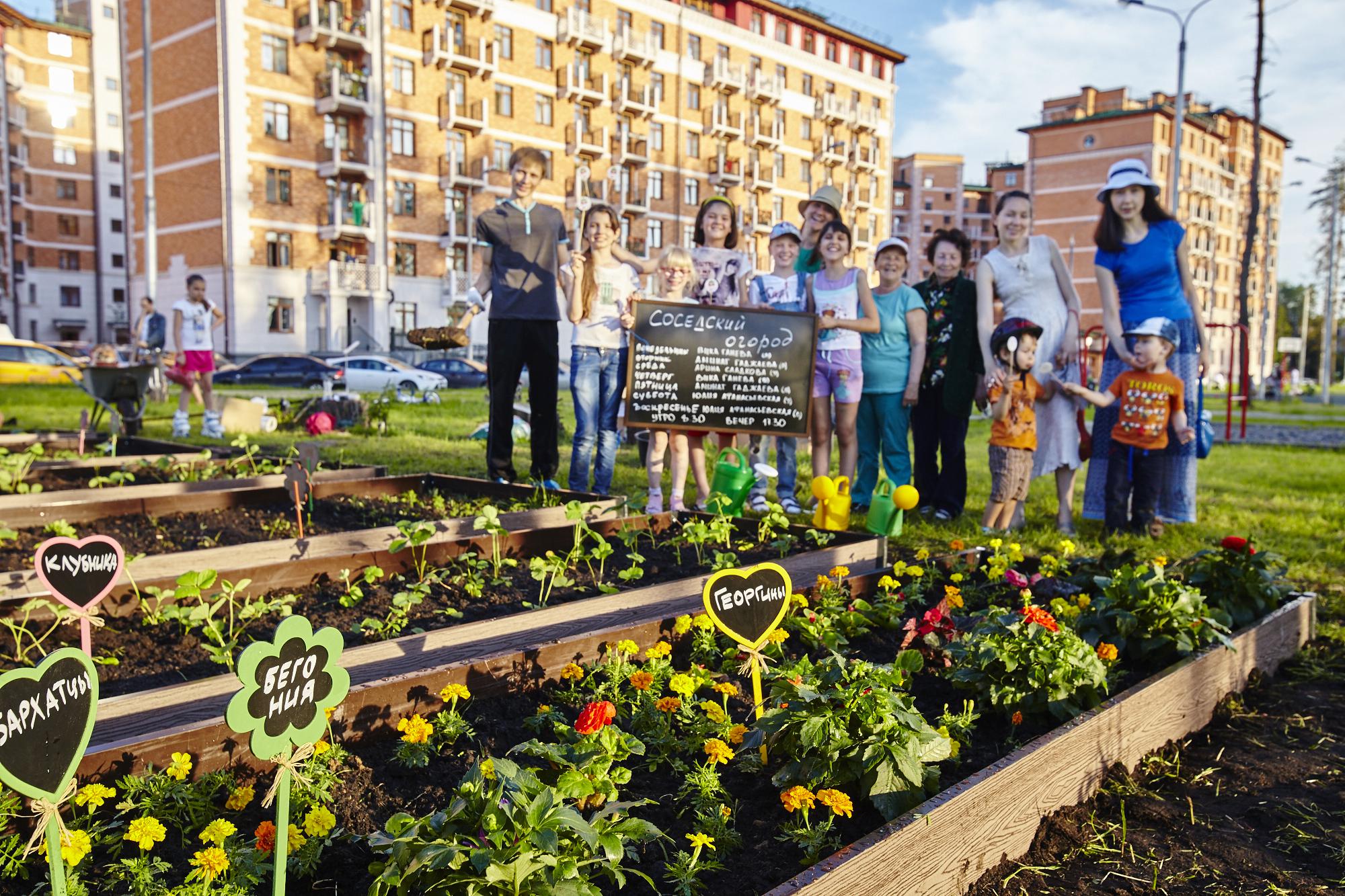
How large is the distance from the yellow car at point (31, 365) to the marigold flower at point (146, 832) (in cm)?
2217

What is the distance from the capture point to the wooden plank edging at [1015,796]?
1.54 m

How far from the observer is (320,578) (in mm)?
3479

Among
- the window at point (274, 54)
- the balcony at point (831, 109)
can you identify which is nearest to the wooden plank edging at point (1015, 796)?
the window at point (274, 54)

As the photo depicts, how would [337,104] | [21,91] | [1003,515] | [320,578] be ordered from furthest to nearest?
[21,91]
[337,104]
[1003,515]
[320,578]

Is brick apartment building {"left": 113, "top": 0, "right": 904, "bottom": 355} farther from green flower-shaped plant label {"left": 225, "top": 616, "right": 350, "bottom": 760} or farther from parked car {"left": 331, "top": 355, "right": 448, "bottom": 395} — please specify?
green flower-shaped plant label {"left": 225, "top": 616, "right": 350, "bottom": 760}

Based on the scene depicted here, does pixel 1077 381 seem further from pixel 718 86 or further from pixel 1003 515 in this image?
pixel 718 86

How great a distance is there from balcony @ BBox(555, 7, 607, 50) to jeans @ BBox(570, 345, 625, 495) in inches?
1487

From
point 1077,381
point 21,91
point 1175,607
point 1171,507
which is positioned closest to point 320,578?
point 1175,607

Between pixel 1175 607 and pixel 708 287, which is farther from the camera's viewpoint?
pixel 708 287

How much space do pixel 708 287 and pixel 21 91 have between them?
Answer: 6080 centimetres

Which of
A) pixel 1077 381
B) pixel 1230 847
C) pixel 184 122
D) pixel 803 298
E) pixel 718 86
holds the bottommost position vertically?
pixel 1230 847

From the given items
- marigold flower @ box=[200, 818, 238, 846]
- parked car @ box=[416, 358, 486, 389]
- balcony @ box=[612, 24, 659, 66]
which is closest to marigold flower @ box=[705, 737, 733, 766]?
marigold flower @ box=[200, 818, 238, 846]

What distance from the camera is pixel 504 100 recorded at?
125ft

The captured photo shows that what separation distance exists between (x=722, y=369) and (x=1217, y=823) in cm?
388
